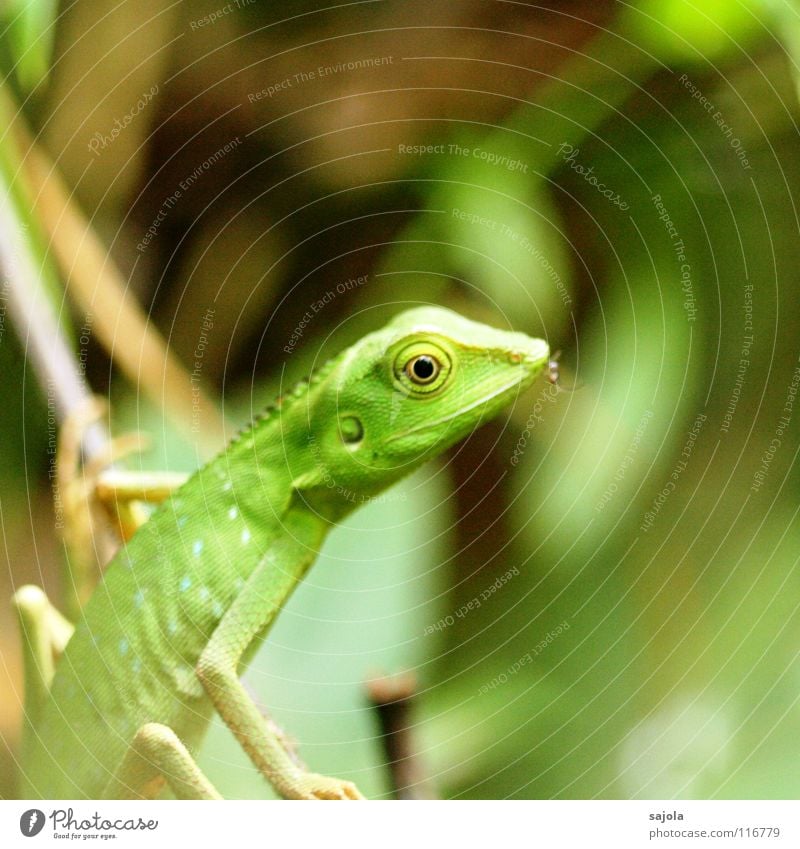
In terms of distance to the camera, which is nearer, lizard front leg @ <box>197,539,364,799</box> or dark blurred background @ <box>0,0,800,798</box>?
lizard front leg @ <box>197,539,364,799</box>

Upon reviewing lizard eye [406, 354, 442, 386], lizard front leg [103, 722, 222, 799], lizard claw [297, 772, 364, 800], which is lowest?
lizard claw [297, 772, 364, 800]

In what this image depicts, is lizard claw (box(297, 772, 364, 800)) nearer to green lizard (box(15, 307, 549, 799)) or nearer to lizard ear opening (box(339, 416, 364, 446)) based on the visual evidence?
green lizard (box(15, 307, 549, 799))

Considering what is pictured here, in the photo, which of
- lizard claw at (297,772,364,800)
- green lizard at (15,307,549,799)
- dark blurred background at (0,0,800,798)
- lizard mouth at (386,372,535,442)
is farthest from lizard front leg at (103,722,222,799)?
lizard mouth at (386,372,535,442)

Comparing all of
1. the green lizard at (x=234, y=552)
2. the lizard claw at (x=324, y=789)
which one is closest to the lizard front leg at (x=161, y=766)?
the green lizard at (x=234, y=552)

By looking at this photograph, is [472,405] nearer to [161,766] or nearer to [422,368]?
[422,368]

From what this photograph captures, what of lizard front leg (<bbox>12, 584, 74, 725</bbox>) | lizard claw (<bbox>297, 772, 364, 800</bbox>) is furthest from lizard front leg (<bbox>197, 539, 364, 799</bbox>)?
lizard front leg (<bbox>12, 584, 74, 725</bbox>)

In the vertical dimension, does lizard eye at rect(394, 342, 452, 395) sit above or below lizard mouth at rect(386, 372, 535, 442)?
above

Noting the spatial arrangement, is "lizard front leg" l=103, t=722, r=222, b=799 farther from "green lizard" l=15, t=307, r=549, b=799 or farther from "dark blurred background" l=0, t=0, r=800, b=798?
"dark blurred background" l=0, t=0, r=800, b=798
